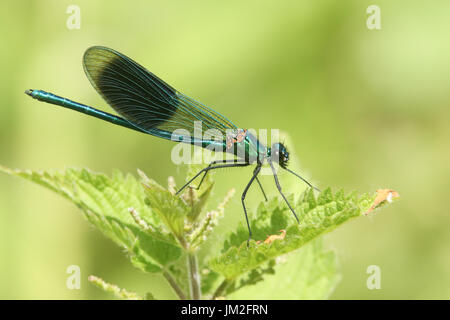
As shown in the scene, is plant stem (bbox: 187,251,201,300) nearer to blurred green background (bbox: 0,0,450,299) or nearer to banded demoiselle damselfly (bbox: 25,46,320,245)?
banded demoiselle damselfly (bbox: 25,46,320,245)

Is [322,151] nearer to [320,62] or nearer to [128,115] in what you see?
[320,62]

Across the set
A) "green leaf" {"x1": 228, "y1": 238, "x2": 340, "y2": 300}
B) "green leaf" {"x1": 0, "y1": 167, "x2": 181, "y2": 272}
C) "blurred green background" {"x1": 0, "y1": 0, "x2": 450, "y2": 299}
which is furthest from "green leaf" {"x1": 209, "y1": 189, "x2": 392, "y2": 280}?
"blurred green background" {"x1": 0, "y1": 0, "x2": 450, "y2": 299}

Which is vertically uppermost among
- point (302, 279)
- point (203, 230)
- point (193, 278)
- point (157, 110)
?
point (157, 110)

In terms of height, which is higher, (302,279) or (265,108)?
(265,108)

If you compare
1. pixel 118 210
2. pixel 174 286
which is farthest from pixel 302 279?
pixel 118 210

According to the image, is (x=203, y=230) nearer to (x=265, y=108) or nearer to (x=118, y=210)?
(x=118, y=210)

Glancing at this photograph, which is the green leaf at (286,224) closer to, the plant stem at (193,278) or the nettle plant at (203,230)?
the nettle plant at (203,230)

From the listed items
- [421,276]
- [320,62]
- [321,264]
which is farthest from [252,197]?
[320,62]
